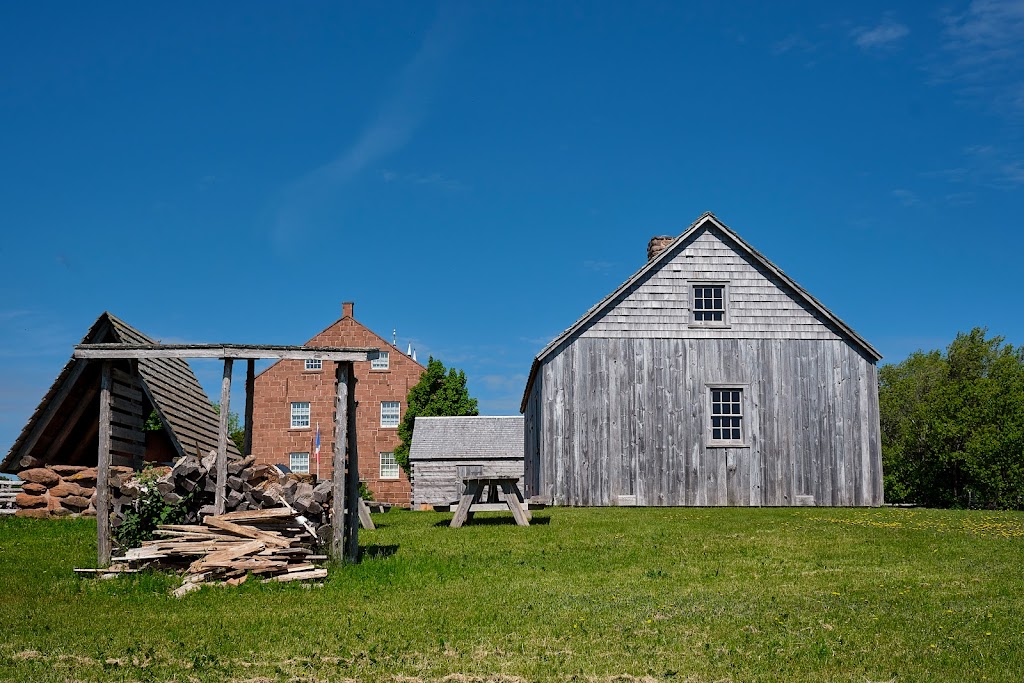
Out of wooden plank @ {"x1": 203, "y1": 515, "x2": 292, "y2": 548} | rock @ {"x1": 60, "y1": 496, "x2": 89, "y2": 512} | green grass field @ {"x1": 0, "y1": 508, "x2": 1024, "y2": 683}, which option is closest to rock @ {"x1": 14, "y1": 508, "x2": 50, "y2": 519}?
rock @ {"x1": 60, "y1": 496, "x2": 89, "y2": 512}

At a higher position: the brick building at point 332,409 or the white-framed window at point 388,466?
the brick building at point 332,409

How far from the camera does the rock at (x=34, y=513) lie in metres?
23.0

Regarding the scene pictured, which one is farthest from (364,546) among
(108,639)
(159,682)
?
(159,682)

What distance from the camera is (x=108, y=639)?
10203mm

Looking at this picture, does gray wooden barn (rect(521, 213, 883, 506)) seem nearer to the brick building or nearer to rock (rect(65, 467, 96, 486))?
rock (rect(65, 467, 96, 486))

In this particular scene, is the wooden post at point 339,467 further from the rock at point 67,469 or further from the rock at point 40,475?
the rock at point 40,475

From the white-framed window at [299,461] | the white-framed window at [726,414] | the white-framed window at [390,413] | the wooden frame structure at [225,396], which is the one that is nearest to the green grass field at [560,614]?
the wooden frame structure at [225,396]

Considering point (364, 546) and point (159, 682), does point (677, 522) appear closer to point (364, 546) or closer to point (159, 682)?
point (364, 546)

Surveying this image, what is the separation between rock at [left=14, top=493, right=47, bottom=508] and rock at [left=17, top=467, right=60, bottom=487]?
368mm

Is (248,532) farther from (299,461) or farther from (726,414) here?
(299,461)

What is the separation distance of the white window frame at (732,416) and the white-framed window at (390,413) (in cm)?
2282

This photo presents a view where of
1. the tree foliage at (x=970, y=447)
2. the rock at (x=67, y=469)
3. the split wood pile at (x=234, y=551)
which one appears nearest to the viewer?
the split wood pile at (x=234, y=551)

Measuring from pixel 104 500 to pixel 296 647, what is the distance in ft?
20.2

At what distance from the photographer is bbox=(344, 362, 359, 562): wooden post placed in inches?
584
